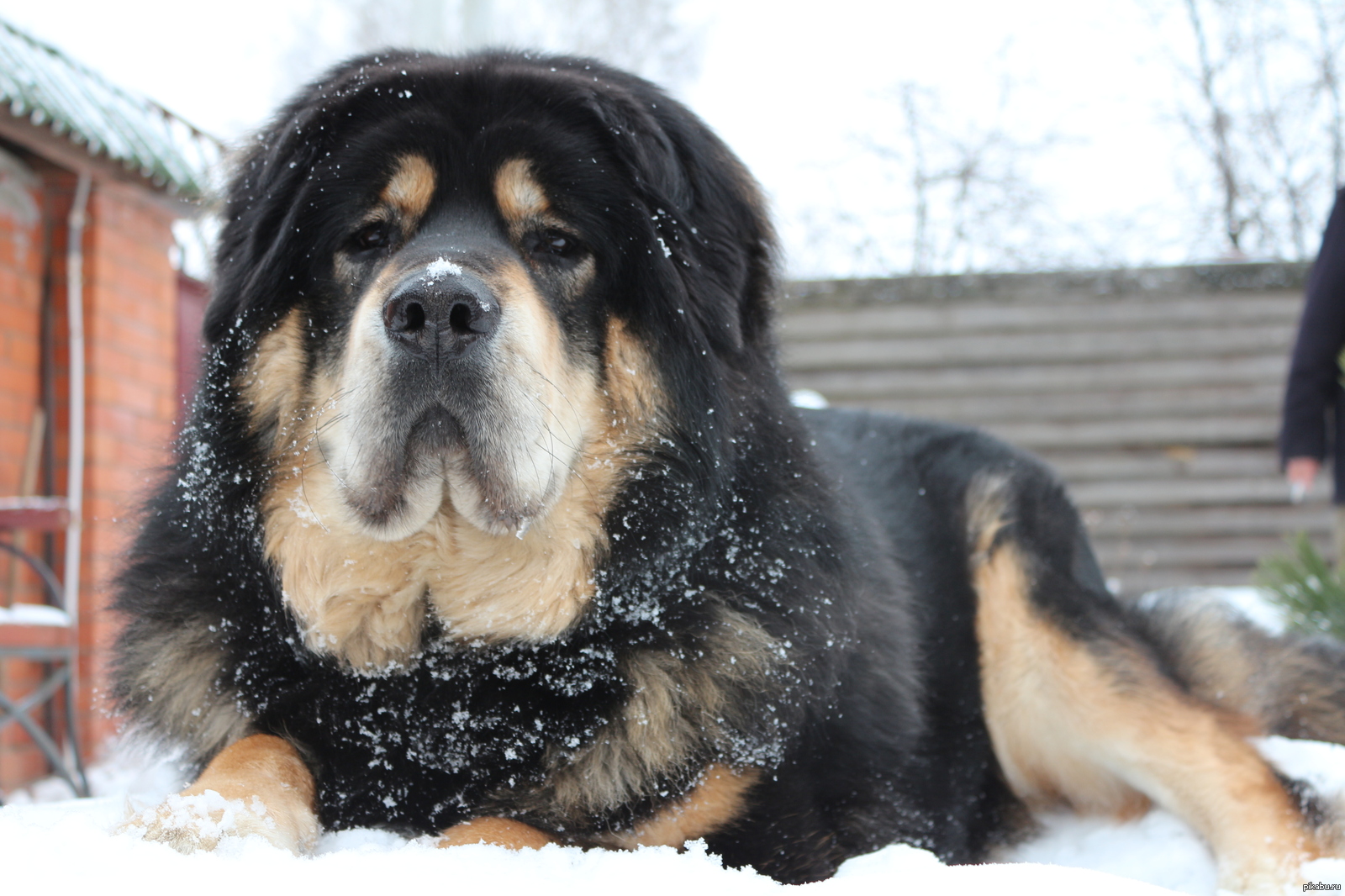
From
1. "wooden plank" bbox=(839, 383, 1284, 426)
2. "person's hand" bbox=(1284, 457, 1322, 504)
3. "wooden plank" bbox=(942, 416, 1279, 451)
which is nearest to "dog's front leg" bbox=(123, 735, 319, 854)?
"person's hand" bbox=(1284, 457, 1322, 504)

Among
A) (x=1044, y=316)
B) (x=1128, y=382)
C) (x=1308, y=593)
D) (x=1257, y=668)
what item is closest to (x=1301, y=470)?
(x=1308, y=593)

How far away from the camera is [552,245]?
80.7 inches

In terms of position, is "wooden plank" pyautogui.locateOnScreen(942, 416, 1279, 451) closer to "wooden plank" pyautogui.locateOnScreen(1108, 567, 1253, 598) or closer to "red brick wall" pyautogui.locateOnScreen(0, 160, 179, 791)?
"wooden plank" pyautogui.locateOnScreen(1108, 567, 1253, 598)

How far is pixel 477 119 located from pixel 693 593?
1.02 metres

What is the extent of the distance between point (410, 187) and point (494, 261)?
0.29 m

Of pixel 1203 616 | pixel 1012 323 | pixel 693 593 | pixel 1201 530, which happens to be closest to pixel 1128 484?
pixel 1201 530

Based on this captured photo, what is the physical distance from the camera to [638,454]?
2031mm

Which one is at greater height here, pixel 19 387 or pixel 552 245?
pixel 552 245

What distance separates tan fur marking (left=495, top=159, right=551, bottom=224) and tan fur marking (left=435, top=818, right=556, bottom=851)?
43.3 inches

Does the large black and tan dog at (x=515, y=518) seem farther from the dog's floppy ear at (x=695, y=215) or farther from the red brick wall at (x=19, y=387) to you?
the red brick wall at (x=19, y=387)

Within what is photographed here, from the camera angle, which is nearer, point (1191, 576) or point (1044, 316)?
point (1191, 576)

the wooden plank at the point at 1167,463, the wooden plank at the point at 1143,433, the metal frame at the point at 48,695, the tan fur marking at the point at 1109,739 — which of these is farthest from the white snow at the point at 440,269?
the wooden plank at the point at 1167,463

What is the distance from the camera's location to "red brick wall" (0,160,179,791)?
4.27 metres

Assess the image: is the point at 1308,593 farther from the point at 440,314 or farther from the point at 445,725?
the point at 440,314
